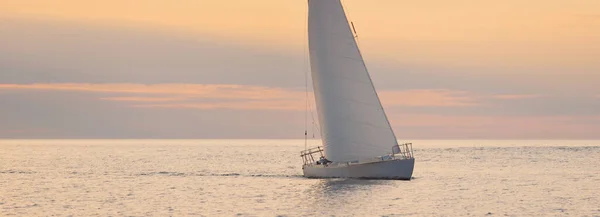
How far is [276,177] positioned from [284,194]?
25221 millimetres


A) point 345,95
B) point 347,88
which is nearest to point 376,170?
point 345,95

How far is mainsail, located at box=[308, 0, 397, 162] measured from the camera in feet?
254

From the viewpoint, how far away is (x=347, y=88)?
77.8m

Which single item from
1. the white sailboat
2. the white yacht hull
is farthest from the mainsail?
the white yacht hull

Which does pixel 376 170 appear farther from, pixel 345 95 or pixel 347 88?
pixel 347 88

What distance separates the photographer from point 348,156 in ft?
256

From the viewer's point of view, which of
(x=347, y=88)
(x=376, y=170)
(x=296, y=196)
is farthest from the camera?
(x=347, y=88)

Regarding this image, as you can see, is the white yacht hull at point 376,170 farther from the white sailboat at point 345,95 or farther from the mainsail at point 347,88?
the mainsail at point 347,88

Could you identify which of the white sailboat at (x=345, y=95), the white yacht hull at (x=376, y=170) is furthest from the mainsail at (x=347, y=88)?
the white yacht hull at (x=376, y=170)

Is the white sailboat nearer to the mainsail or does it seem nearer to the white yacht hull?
the mainsail

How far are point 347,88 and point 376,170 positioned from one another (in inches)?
307

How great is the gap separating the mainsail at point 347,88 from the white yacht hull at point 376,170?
2.50 m

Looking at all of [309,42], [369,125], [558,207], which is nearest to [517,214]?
[558,207]

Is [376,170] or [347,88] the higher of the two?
[347,88]
